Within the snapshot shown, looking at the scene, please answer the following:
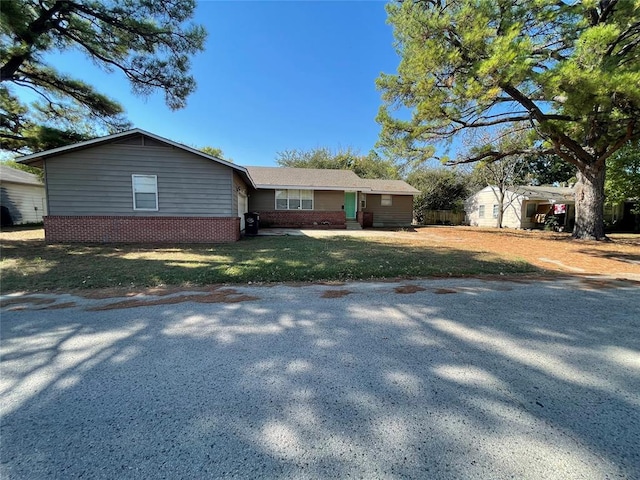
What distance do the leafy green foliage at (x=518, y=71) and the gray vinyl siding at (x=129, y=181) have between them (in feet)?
24.3

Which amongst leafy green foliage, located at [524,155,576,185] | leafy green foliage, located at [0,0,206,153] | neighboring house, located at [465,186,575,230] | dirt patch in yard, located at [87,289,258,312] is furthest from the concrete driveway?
leafy green foliage, located at [524,155,576,185]

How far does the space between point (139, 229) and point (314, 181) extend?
419 inches

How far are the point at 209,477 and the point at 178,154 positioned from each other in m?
11.0

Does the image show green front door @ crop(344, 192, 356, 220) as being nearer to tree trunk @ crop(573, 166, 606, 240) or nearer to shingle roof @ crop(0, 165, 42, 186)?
tree trunk @ crop(573, 166, 606, 240)

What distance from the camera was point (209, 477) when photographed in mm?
1502

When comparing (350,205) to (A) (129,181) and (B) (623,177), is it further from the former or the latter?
(B) (623,177)

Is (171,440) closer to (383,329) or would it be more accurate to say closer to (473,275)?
(383,329)

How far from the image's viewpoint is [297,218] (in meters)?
18.2

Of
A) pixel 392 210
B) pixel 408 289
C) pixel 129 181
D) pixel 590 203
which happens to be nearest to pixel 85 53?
pixel 129 181

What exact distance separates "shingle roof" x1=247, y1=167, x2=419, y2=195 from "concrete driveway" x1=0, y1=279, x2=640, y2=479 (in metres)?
14.3

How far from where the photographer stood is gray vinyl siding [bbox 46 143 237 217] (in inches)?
400

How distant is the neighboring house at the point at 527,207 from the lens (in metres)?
21.5

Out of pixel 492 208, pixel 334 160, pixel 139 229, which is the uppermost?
pixel 334 160

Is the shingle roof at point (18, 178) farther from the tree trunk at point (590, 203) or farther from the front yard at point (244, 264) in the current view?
the tree trunk at point (590, 203)
